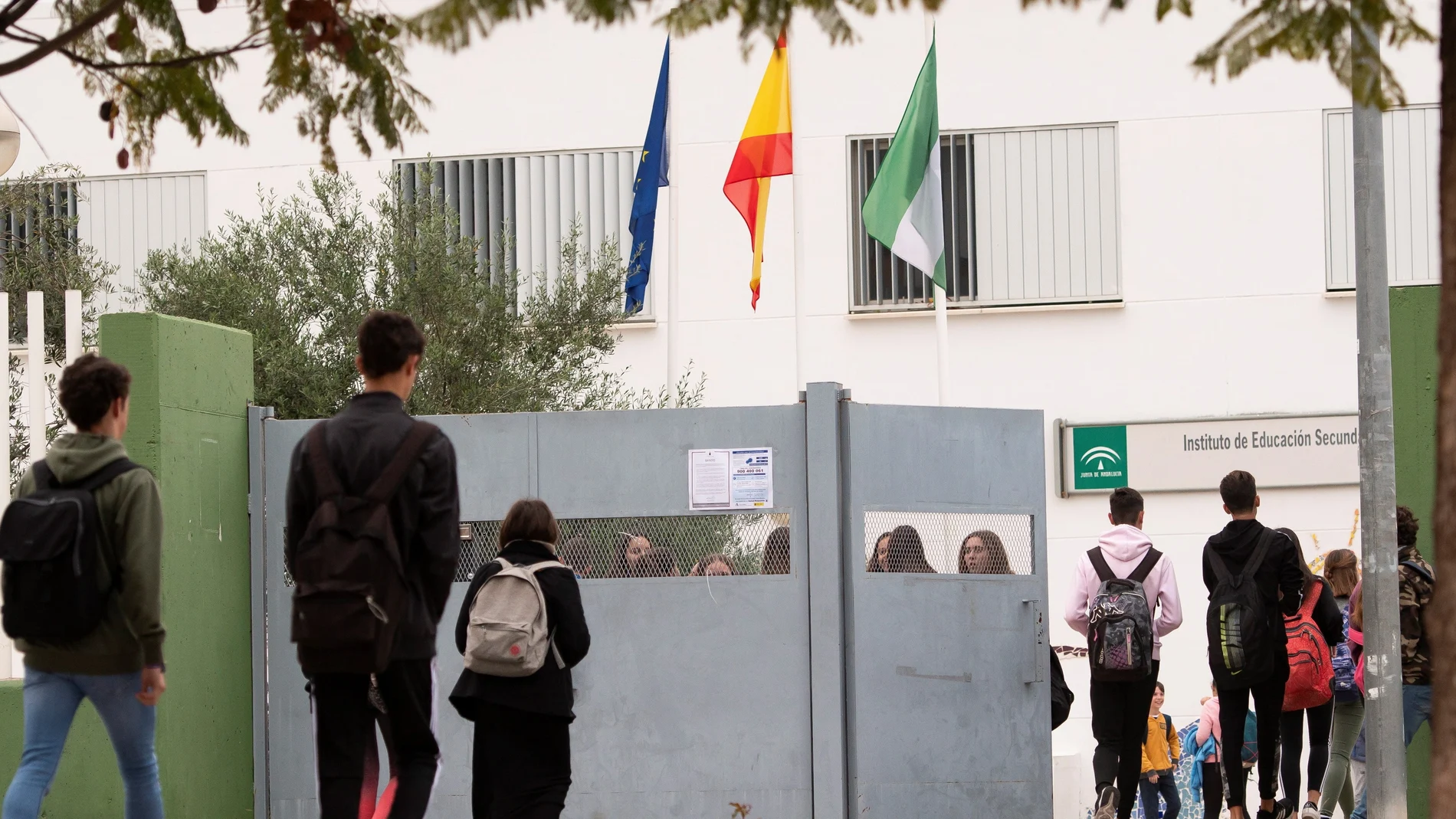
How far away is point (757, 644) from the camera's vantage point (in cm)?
882

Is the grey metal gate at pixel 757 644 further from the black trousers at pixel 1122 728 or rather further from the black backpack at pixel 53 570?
the black backpack at pixel 53 570

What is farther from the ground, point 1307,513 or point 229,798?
point 1307,513

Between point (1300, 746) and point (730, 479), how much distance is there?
11.9 feet

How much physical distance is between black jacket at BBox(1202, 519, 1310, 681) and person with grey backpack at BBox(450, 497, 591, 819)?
3.82 metres

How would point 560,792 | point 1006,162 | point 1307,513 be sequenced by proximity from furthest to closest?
point 1006,162
point 1307,513
point 560,792

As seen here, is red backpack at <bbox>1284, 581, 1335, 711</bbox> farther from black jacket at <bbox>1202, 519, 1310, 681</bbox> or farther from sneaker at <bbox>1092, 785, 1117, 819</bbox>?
sneaker at <bbox>1092, 785, 1117, 819</bbox>

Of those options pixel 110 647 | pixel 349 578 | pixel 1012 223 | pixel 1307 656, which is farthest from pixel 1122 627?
pixel 1012 223

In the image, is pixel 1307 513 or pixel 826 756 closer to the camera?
pixel 826 756

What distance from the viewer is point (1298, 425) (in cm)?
1664

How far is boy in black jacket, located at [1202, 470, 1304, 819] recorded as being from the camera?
876 cm

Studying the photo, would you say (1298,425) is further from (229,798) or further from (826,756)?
(229,798)

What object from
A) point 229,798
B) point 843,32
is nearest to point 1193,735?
point 229,798

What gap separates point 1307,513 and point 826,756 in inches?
370

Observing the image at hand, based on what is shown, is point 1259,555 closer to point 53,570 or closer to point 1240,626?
point 1240,626
